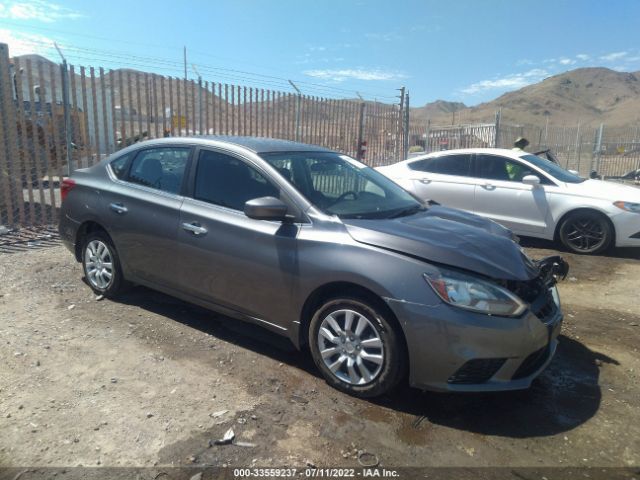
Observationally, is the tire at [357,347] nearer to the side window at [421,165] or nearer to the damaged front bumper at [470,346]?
the damaged front bumper at [470,346]

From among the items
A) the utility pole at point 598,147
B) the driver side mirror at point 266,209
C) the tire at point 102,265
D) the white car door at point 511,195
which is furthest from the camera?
the utility pole at point 598,147

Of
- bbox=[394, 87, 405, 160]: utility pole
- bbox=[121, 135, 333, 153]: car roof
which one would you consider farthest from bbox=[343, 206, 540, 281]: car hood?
bbox=[394, 87, 405, 160]: utility pole

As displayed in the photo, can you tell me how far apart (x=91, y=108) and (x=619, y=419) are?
325 inches

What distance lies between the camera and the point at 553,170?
25.6 ft

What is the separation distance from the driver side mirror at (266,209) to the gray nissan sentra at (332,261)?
11mm

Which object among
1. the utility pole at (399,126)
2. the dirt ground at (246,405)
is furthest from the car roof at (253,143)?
the utility pole at (399,126)

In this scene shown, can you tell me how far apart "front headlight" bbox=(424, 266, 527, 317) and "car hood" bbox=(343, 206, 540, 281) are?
0.07 meters

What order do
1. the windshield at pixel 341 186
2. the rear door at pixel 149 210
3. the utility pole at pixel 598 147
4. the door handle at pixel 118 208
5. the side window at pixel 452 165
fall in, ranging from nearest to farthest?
the windshield at pixel 341 186
the rear door at pixel 149 210
the door handle at pixel 118 208
the side window at pixel 452 165
the utility pole at pixel 598 147

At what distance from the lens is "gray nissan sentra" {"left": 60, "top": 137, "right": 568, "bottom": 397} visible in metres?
2.93

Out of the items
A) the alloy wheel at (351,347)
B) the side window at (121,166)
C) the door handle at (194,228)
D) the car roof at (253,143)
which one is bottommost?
the alloy wheel at (351,347)

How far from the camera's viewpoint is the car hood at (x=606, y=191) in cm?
706

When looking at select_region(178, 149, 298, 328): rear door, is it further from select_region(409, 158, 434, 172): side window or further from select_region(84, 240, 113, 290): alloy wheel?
select_region(409, 158, 434, 172): side window

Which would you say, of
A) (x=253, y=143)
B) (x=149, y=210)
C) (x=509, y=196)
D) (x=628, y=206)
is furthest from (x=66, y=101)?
(x=628, y=206)

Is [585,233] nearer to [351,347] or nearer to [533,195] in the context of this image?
[533,195]
